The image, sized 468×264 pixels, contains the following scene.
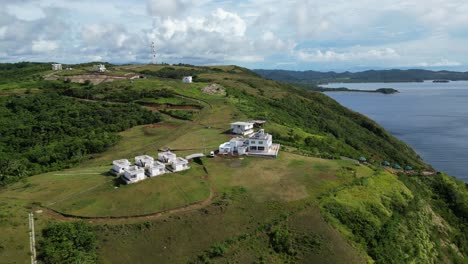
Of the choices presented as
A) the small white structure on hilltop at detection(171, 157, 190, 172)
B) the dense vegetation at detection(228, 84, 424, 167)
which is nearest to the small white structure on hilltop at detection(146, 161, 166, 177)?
the small white structure on hilltop at detection(171, 157, 190, 172)

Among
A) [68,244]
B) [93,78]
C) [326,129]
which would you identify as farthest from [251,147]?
[93,78]

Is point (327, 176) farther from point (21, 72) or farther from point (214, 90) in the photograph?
point (21, 72)

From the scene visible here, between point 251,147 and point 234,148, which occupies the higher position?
point 251,147

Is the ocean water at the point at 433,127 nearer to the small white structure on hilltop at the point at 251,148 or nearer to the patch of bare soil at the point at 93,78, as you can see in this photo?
the small white structure on hilltop at the point at 251,148

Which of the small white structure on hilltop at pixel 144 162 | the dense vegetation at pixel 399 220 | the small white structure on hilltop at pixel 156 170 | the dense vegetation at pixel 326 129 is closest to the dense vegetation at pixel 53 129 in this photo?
the small white structure on hilltop at pixel 144 162

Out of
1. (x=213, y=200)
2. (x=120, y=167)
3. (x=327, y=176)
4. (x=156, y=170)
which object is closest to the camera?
(x=213, y=200)

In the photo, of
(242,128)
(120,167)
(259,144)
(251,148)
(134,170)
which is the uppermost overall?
(242,128)

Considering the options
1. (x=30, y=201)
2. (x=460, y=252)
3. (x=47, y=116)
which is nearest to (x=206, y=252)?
(x=30, y=201)
